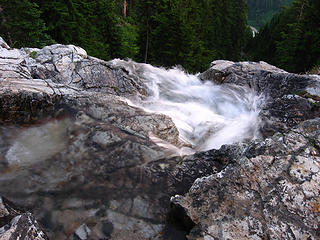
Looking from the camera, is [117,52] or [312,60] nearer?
[117,52]

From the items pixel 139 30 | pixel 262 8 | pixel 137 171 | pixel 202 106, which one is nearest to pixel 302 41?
pixel 139 30

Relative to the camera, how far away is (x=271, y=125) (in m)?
5.45

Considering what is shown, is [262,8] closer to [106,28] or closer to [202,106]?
[106,28]

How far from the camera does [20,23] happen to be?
1197 cm

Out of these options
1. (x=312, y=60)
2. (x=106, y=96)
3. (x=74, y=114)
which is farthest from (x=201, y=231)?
(x=312, y=60)

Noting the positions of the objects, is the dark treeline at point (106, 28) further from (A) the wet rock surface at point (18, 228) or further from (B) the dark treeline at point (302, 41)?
(A) the wet rock surface at point (18, 228)

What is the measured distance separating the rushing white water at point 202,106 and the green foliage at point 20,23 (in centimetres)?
604

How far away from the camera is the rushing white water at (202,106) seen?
244 inches

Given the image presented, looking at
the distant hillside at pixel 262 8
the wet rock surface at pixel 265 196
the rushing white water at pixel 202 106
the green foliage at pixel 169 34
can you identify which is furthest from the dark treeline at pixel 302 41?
the distant hillside at pixel 262 8

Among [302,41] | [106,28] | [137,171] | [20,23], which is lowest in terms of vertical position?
[137,171]

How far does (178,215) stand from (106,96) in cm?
416

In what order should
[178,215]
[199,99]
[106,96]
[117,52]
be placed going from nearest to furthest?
[178,215] → [106,96] → [199,99] → [117,52]

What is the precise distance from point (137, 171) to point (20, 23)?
38.9 ft

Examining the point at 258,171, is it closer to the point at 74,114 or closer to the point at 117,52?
the point at 74,114
